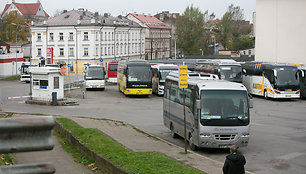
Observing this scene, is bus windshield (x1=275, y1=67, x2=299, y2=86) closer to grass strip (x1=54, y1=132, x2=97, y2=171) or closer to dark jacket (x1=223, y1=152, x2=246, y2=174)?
grass strip (x1=54, y1=132, x2=97, y2=171)

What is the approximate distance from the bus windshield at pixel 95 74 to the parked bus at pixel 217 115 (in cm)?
3208

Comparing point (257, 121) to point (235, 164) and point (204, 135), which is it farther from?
point (235, 164)

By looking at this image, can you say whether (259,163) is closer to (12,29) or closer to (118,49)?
(118,49)

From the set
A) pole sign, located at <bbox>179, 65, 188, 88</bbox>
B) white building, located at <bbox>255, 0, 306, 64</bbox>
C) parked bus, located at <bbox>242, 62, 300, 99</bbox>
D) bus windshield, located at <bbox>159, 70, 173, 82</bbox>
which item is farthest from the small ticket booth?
white building, located at <bbox>255, 0, 306, 64</bbox>

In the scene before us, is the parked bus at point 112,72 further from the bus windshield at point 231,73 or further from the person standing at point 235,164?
the person standing at point 235,164

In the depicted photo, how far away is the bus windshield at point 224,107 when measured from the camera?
1645cm

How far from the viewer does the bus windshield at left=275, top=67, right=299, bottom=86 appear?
37.8 meters

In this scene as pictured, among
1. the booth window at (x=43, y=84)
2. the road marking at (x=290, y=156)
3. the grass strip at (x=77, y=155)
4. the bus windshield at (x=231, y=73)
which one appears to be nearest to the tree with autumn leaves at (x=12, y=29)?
the bus windshield at (x=231, y=73)

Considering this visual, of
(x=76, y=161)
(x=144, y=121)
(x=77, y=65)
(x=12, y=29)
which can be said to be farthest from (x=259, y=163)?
(x=12, y=29)

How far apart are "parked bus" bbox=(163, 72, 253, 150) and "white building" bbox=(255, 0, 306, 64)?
138ft

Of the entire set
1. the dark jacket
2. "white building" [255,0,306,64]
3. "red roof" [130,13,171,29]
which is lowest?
the dark jacket

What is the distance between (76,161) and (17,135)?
12.3m

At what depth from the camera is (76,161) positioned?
14.7 meters

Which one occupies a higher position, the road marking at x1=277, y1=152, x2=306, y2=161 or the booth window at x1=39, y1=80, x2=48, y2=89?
the booth window at x1=39, y1=80, x2=48, y2=89
